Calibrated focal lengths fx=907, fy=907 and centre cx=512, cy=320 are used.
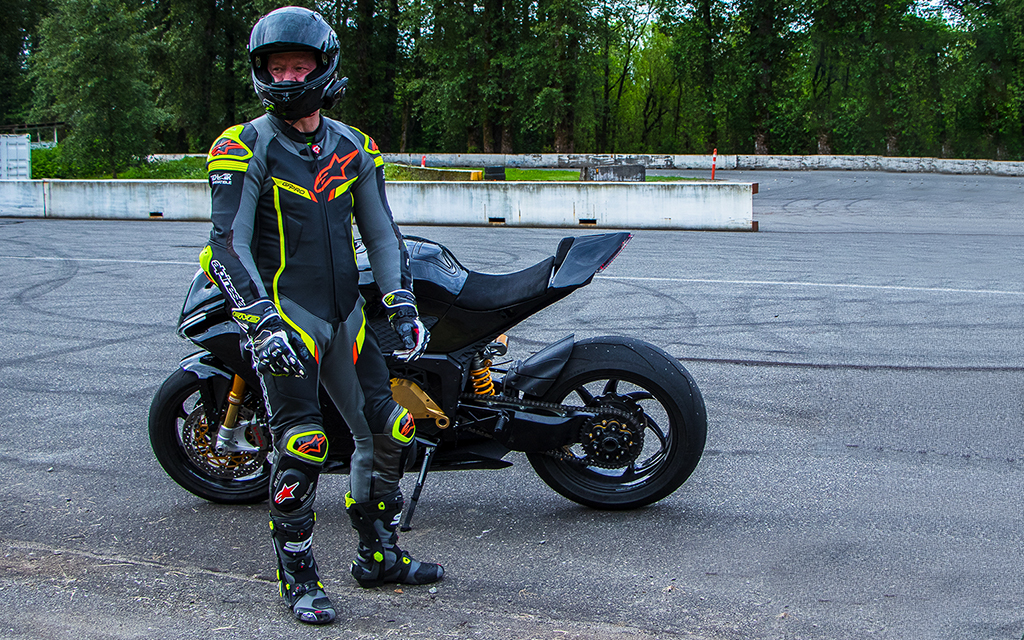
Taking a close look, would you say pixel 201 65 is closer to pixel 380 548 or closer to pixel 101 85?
pixel 101 85

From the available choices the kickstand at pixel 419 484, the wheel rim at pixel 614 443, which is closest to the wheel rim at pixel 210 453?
the kickstand at pixel 419 484

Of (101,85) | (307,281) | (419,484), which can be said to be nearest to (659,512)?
(419,484)

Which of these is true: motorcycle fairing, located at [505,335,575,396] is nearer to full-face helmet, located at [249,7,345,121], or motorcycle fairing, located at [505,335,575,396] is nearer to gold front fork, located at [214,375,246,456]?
gold front fork, located at [214,375,246,456]

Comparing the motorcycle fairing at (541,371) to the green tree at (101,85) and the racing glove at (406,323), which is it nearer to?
the racing glove at (406,323)

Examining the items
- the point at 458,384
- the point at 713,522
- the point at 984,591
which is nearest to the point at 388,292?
the point at 458,384

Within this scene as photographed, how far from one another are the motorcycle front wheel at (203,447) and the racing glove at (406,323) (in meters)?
1.10

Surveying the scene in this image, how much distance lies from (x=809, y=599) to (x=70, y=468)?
3.52 metres

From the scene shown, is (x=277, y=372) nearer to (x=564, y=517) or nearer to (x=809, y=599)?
(x=564, y=517)

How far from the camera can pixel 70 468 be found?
4523mm

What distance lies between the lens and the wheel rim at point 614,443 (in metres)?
3.82

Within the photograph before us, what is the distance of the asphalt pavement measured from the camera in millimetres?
3072

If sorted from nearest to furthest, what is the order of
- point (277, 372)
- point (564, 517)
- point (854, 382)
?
point (277, 372) < point (564, 517) < point (854, 382)

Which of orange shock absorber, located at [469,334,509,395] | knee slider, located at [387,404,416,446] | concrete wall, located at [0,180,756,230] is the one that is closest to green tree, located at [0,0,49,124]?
concrete wall, located at [0,180,756,230]

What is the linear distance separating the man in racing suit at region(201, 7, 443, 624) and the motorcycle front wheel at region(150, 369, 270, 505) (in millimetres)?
824
